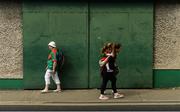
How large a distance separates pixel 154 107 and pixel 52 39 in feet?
13.2

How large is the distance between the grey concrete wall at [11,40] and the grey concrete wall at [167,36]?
420 centimetres

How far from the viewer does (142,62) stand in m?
13.8

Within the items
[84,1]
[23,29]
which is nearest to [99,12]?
[84,1]

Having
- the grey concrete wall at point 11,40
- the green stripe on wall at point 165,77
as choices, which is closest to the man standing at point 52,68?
the grey concrete wall at point 11,40

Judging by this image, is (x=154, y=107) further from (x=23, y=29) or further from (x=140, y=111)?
(x=23, y=29)

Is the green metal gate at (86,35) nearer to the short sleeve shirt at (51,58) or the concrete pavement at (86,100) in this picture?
the short sleeve shirt at (51,58)

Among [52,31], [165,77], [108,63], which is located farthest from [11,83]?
[165,77]

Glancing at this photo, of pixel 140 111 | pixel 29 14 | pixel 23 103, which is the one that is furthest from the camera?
pixel 29 14

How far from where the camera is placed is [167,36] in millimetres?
13891

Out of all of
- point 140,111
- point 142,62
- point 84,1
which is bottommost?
point 140,111

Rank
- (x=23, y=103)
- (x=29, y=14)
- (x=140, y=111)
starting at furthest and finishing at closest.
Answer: (x=29, y=14), (x=23, y=103), (x=140, y=111)

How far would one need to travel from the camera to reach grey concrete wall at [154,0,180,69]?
45.4 ft

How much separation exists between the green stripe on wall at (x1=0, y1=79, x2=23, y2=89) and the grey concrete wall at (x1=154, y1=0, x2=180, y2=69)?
13.8 feet

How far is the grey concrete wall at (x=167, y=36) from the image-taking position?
45.4ft
